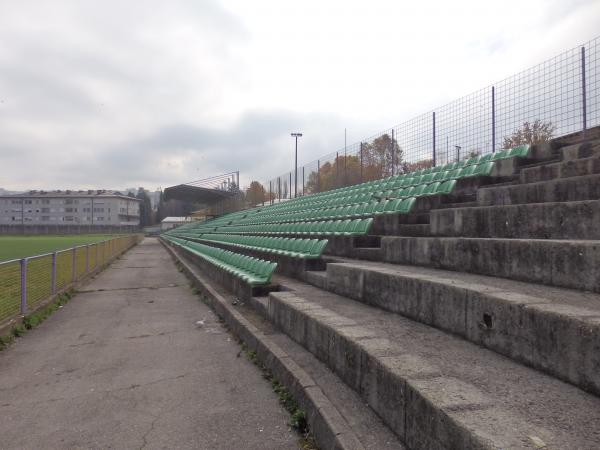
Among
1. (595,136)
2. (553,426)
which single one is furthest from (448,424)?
(595,136)

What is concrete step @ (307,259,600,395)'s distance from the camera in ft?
6.62

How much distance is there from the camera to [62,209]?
10481cm

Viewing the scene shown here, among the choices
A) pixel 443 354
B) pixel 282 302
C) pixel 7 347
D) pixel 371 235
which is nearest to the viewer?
pixel 443 354

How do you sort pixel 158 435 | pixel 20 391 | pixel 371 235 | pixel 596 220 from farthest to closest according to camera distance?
pixel 371 235
pixel 20 391
pixel 596 220
pixel 158 435

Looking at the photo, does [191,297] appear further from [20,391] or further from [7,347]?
[20,391]

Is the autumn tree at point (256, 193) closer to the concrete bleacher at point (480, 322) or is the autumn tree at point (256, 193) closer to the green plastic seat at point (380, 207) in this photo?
the green plastic seat at point (380, 207)

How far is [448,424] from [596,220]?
2.69 metres

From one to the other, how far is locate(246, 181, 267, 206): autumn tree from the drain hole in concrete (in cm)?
2521

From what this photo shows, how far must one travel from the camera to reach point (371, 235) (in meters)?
6.44

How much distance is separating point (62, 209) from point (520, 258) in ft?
399

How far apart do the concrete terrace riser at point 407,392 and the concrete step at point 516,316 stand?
550mm

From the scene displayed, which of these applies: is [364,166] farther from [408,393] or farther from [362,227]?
[408,393]

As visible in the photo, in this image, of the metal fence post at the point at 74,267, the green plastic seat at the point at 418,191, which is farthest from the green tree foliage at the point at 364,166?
the metal fence post at the point at 74,267

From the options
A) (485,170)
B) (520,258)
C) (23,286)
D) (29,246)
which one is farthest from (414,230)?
(29,246)
